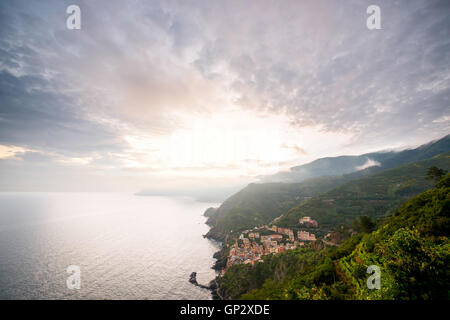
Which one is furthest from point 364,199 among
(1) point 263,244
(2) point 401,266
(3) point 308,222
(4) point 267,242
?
(2) point 401,266

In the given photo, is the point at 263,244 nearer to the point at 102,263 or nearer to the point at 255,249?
the point at 255,249

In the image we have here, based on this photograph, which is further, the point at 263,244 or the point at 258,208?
the point at 258,208

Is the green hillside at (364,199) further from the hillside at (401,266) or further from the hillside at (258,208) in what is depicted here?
the hillside at (401,266)

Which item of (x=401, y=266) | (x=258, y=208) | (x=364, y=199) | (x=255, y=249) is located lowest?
(x=255, y=249)

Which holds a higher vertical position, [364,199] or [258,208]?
[364,199]

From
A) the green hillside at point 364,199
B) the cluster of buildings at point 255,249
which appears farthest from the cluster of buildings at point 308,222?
the cluster of buildings at point 255,249

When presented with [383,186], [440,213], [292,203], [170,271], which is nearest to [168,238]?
[170,271]
